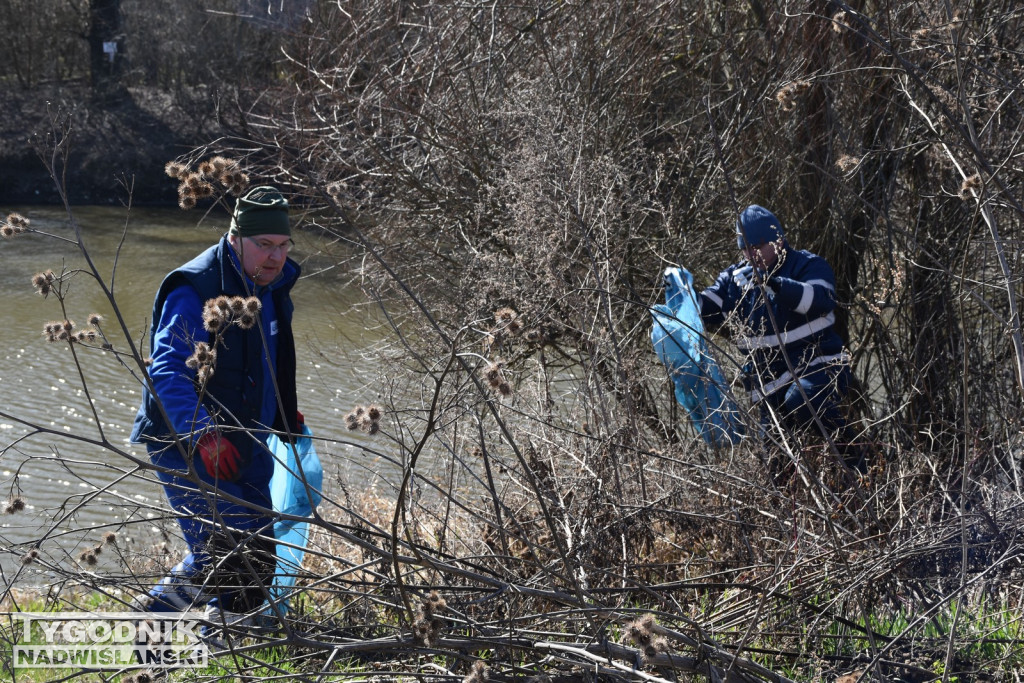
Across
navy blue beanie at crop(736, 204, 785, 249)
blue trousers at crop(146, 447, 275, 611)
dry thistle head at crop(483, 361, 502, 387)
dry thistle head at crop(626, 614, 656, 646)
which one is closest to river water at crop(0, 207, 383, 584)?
blue trousers at crop(146, 447, 275, 611)

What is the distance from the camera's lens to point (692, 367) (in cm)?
483

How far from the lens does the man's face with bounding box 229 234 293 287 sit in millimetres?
3943

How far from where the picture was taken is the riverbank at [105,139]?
21.1 meters

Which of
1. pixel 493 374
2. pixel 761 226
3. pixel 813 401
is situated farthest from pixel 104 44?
pixel 493 374

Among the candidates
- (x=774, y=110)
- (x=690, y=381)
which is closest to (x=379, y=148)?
(x=774, y=110)

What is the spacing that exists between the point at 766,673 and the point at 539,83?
4.39m

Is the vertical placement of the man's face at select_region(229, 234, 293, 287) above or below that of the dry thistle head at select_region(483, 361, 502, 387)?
below

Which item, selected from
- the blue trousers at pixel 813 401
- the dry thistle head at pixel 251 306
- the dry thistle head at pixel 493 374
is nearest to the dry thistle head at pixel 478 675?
the dry thistle head at pixel 493 374

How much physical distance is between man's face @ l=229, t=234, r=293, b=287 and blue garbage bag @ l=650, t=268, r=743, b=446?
1.50m

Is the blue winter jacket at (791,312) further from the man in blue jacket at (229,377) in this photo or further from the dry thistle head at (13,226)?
the dry thistle head at (13,226)

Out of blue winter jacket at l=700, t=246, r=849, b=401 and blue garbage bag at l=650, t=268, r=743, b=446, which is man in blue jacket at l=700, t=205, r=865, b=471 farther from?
blue garbage bag at l=650, t=268, r=743, b=446

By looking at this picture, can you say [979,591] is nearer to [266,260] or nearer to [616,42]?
[266,260]

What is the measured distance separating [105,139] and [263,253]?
68.1 ft

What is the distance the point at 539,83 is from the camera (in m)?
6.29
